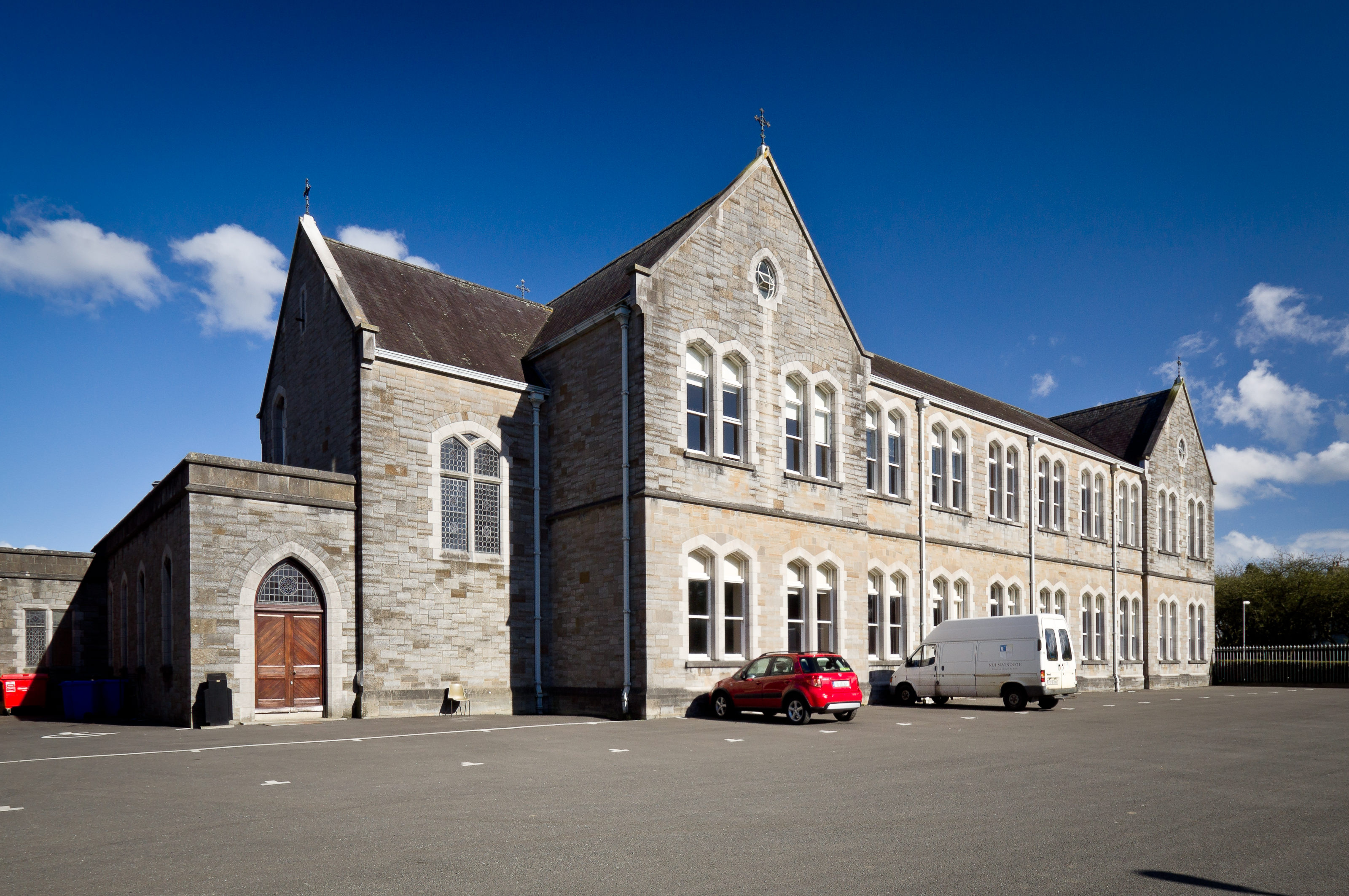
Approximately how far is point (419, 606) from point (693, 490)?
22.4 ft

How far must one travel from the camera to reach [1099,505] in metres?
40.1

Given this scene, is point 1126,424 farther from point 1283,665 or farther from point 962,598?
point 962,598

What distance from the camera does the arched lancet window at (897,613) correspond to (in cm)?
2934

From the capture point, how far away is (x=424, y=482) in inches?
901

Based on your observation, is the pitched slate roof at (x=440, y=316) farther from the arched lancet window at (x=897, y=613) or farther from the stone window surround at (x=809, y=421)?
the arched lancet window at (x=897, y=613)

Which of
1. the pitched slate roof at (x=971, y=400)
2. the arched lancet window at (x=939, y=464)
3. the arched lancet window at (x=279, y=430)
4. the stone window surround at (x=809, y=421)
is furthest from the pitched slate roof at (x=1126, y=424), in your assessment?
the arched lancet window at (x=279, y=430)

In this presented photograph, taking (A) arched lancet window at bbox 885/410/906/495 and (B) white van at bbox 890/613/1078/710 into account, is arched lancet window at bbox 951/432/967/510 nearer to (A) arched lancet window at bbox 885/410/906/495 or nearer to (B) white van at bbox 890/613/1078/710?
(A) arched lancet window at bbox 885/410/906/495

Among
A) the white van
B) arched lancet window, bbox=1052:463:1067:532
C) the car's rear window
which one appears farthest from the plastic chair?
arched lancet window, bbox=1052:463:1067:532

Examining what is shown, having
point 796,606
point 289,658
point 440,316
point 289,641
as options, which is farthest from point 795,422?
point 289,658

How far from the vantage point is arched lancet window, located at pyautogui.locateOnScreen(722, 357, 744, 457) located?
79.2 ft

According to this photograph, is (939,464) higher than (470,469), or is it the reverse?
(939,464)

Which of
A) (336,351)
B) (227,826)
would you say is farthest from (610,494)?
(227,826)

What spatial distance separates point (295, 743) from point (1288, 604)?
196 feet

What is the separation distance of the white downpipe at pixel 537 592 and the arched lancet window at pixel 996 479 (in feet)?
57.2
